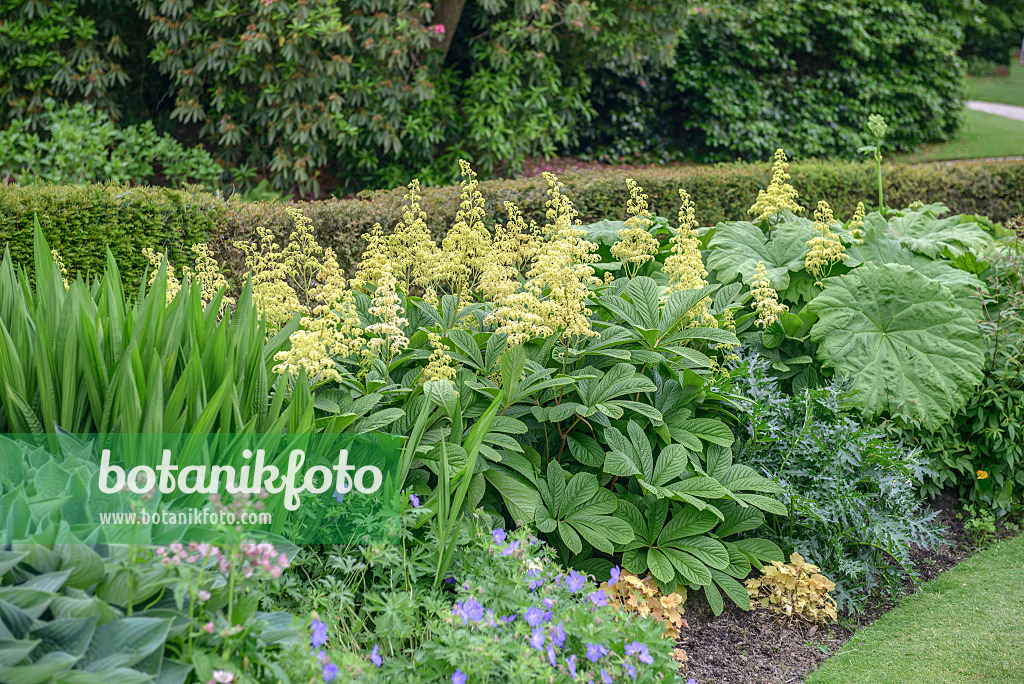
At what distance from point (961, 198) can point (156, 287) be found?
930 cm

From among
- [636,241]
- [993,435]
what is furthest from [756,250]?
[993,435]

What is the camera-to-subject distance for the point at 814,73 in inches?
555

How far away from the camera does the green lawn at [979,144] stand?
1480 cm

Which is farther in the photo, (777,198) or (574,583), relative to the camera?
(777,198)

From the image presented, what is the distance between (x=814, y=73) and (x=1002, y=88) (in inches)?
832

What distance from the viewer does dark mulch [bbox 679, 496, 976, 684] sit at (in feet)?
8.45

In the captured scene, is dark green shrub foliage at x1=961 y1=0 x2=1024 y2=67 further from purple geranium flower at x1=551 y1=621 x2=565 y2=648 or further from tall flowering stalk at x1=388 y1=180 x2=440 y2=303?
purple geranium flower at x1=551 y1=621 x2=565 y2=648

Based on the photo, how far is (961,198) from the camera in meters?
8.99

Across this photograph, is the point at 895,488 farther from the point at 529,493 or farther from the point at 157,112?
the point at 157,112

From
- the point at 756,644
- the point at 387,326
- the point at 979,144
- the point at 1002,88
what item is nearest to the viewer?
the point at 387,326

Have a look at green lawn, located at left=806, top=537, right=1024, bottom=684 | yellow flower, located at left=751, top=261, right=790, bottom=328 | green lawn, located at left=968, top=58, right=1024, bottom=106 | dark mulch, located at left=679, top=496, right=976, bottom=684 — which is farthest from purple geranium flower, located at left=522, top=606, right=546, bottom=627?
green lawn, located at left=968, top=58, right=1024, bottom=106

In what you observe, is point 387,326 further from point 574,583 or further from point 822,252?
point 822,252

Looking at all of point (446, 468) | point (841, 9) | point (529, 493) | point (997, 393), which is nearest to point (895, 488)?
point (997, 393)

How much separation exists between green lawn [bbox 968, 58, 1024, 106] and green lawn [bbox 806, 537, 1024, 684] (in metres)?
28.1
